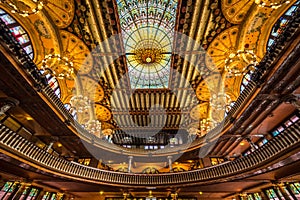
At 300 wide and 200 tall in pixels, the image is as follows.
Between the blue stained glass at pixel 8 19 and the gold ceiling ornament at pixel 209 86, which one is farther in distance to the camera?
the gold ceiling ornament at pixel 209 86

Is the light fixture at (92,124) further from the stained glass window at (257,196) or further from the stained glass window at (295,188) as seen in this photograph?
the stained glass window at (295,188)

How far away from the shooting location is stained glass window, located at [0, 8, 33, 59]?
9.23 metres

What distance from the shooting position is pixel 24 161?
7496mm

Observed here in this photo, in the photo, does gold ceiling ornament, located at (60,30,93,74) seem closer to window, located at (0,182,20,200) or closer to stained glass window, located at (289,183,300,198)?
window, located at (0,182,20,200)

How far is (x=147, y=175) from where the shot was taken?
12.1 m

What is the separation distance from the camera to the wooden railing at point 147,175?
680 cm

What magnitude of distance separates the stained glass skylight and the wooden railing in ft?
25.4

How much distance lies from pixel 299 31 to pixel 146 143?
18.7 metres

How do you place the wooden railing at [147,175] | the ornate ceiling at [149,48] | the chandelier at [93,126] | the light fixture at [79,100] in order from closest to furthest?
the wooden railing at [147,175]
the ornate ceiling at [149,48]
the light fixture at [79,100]
the chandelier at [93,126]

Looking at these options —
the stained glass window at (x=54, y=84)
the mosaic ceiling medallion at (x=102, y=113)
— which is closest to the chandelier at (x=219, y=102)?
the mosaic ceiling medallion at (x=102, y=113)

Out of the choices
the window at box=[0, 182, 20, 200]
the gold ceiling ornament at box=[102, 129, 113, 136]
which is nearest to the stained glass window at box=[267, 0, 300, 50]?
the gold ceiling ornament at box=[102, 129, 113, 136]

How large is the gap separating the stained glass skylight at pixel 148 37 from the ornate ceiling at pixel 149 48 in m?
0.06

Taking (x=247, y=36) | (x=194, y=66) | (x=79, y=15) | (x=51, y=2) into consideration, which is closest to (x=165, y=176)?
(x=194, y=66)

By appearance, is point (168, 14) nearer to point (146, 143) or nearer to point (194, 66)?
point (194, 66)
